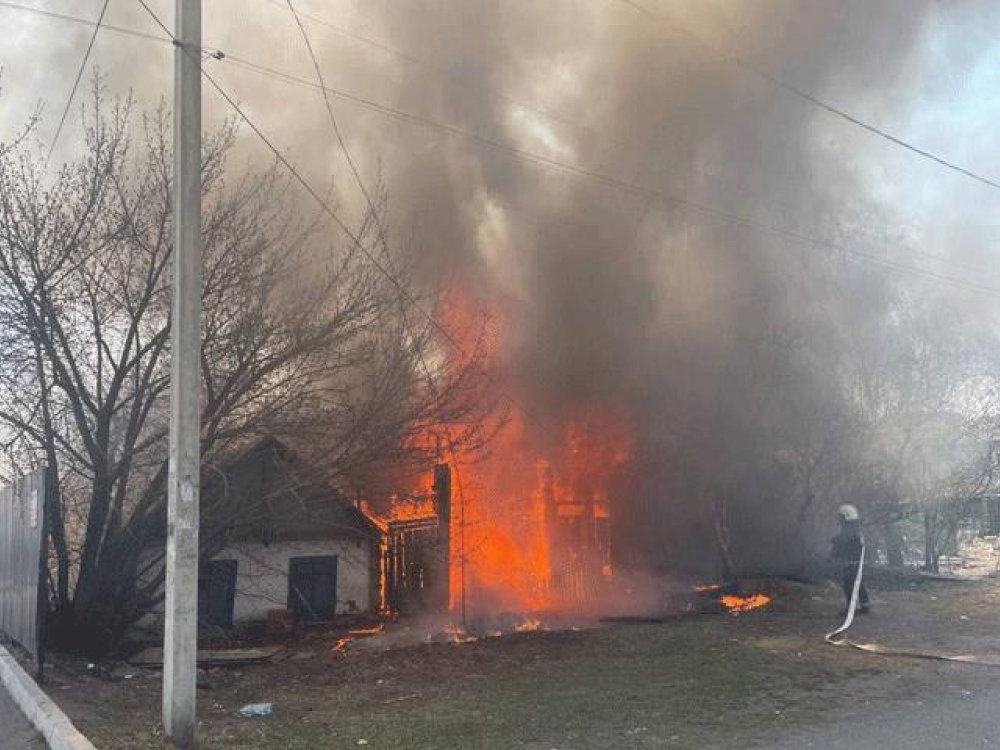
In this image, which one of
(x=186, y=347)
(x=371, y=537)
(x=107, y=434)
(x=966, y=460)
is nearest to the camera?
(x=186, y=347)

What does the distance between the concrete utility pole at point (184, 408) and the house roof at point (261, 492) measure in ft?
14.0

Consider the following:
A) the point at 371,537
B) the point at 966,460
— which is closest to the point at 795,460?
the point at 966,460

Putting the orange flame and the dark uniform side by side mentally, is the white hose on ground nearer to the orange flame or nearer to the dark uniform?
the dark uniform

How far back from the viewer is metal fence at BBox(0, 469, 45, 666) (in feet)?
25.6

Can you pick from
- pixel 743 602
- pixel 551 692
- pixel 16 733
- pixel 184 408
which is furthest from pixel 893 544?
pixel 16 733

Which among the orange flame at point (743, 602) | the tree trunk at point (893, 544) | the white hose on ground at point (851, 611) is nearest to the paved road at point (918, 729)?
the white hose on ground at point (851, 611)

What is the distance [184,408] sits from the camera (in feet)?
17.4

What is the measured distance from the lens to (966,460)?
1656 cm

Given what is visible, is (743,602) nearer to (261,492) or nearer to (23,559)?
(261,492)

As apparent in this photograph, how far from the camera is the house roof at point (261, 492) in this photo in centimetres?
1017

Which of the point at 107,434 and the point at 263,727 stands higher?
the point at 107,434

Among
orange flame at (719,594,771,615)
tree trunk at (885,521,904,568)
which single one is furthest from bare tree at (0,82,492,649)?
tree trunk at (885,521,904,568)

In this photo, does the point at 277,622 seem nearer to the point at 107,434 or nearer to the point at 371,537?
the point at 371,537

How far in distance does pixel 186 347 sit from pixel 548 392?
461 inches
